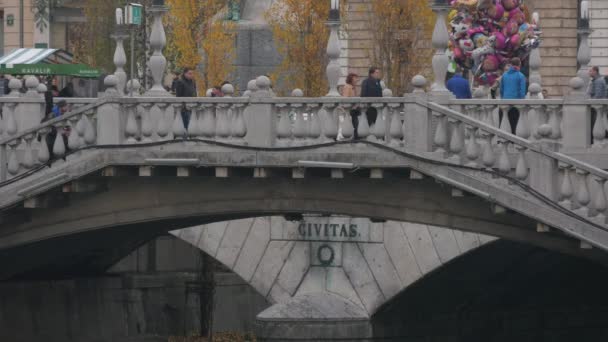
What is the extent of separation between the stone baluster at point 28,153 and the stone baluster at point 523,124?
341 inches

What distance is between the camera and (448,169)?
3781 centimetres

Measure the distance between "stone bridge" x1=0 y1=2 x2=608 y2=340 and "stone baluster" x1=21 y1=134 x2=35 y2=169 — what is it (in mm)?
36

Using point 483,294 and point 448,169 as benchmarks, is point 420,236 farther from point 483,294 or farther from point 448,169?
point 448,169

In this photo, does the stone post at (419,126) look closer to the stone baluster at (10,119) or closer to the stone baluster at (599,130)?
the stone baluster at (599,130)

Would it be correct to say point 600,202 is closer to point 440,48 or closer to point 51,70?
point 440,48

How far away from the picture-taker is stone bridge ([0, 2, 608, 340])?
37344mm

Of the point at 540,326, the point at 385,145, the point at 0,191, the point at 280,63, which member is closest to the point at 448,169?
the point at 385,145

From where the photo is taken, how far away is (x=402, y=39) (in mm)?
64500

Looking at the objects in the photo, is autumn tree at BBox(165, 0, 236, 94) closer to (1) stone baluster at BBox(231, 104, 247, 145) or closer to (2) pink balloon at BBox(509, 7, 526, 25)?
(2) pink balloon at BBox(509, 7, 526, 25)

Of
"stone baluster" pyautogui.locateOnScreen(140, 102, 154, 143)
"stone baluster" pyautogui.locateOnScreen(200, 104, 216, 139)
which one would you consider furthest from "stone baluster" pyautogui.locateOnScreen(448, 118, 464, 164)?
"stone baluster" pyautogui.locateOnScreen(140, 102, 154, 143)

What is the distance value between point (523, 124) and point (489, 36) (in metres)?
6.54

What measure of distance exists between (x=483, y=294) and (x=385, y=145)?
15.0m

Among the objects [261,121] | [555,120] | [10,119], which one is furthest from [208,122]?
[555,120]

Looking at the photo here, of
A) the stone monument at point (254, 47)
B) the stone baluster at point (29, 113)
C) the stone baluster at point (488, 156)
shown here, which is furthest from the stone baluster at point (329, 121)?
the stone monument at point (254, 47)
